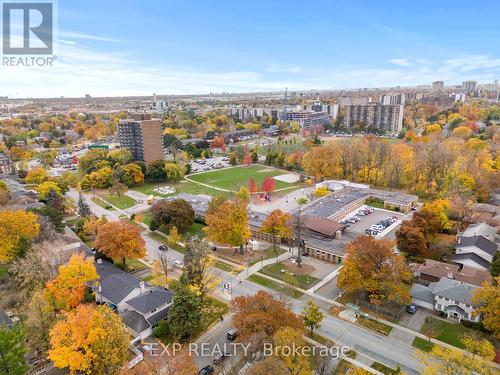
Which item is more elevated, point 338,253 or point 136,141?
point 136,141

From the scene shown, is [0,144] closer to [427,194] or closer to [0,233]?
[0,233]

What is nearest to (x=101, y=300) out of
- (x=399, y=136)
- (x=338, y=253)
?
(x=338, y=253)

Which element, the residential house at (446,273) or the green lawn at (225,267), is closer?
the residential house at (446,273)

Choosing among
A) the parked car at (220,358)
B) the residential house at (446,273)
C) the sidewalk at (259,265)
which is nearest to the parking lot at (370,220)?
the residential house at (446,273)

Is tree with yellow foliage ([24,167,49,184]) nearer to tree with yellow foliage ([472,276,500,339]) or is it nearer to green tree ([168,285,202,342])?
green tree ([168,285,202,342])

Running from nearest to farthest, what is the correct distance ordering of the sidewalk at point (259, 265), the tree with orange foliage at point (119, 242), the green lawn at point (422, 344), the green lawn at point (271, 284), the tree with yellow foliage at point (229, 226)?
the green lawn at point (422, 344) → the green lawn at point (271, 284) → the tree with orange foliage at point (119, 242) → the sidewalk at point (259, 265) → the tree with yellow foliage at point (229, 226)

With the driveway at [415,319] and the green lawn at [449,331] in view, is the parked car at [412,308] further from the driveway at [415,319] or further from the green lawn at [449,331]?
the green lawn at [449,331]

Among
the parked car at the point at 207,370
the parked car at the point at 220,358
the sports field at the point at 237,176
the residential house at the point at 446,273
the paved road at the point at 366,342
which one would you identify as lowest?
the parked car at the point at 207,370
